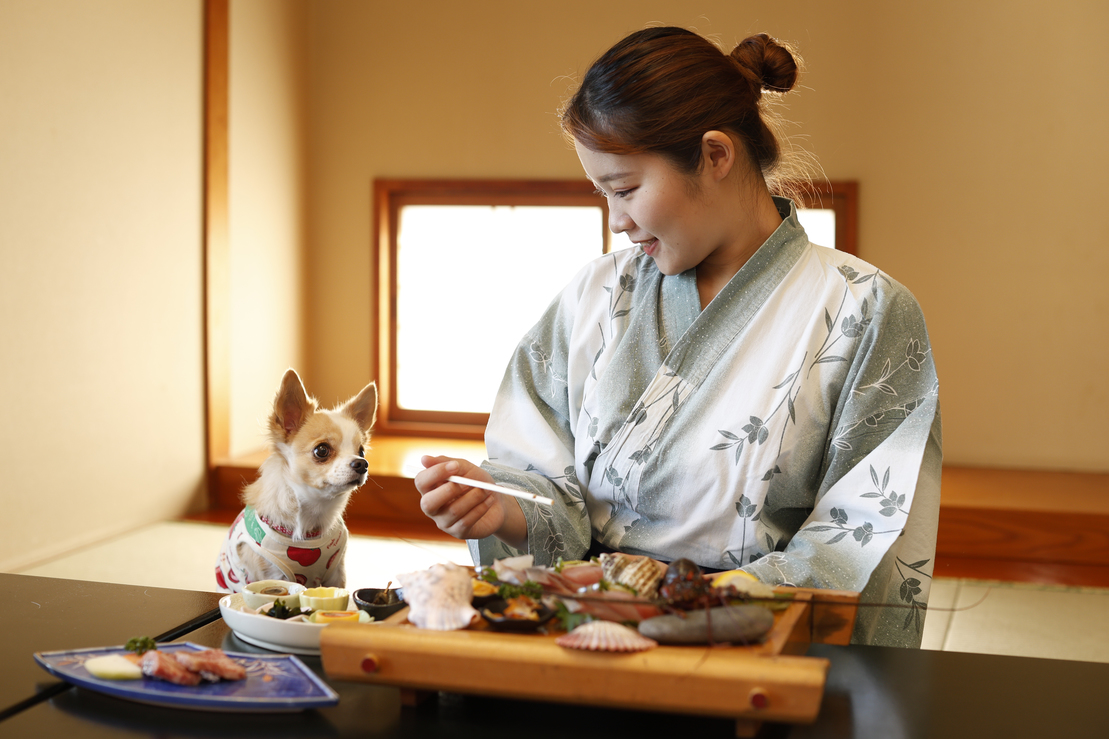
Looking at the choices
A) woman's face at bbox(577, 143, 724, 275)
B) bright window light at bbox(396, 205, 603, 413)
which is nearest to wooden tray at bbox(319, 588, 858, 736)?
woman's face at bbox(577, 143, 724, 275)

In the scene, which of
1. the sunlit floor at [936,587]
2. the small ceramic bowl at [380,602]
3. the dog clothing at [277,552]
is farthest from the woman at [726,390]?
the sunlit floor at [936,587]

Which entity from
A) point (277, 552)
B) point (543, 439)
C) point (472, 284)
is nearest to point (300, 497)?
point (277, 552)

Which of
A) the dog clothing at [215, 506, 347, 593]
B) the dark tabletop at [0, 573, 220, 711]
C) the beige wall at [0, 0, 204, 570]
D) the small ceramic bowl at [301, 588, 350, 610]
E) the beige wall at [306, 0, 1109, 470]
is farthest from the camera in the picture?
the beige wall at [306, 0, 1109, 470]

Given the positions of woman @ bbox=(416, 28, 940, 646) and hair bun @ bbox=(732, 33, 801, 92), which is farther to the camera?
hair bun @ bbox=(732, 33, 801, 92)

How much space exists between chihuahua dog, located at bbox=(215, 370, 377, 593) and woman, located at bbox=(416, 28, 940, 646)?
1.25ft

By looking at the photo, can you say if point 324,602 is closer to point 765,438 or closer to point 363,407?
point 765,438

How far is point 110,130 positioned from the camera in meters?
3.62

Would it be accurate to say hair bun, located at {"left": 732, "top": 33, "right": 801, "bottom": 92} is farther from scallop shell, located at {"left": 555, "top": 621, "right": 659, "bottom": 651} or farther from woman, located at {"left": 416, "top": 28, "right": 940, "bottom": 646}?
scallop shell, located at {"left": 555, "top": 621, "right": 659, "bottom": 651}

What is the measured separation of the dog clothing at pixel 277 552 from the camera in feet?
5.02

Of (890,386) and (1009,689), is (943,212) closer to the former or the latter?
(890,386)

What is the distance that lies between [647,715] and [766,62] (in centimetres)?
96

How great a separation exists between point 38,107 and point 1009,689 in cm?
347

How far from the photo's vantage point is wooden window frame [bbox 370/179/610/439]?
16.6ft

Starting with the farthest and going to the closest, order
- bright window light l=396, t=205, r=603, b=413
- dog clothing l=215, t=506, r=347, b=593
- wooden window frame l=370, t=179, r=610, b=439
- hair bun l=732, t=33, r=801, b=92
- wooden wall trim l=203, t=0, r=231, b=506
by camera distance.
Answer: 1. bright window light l=396, t=205, r=603, b=413
2. wooden window frame l=370, t=179, r=610, b=439
3. wooden wall trim l=203, t=0, r=231, b=506
4. dog clothing l=215, t=506, r=347, b=593
5. hair bun l=732, t=33, r=801, b=92
